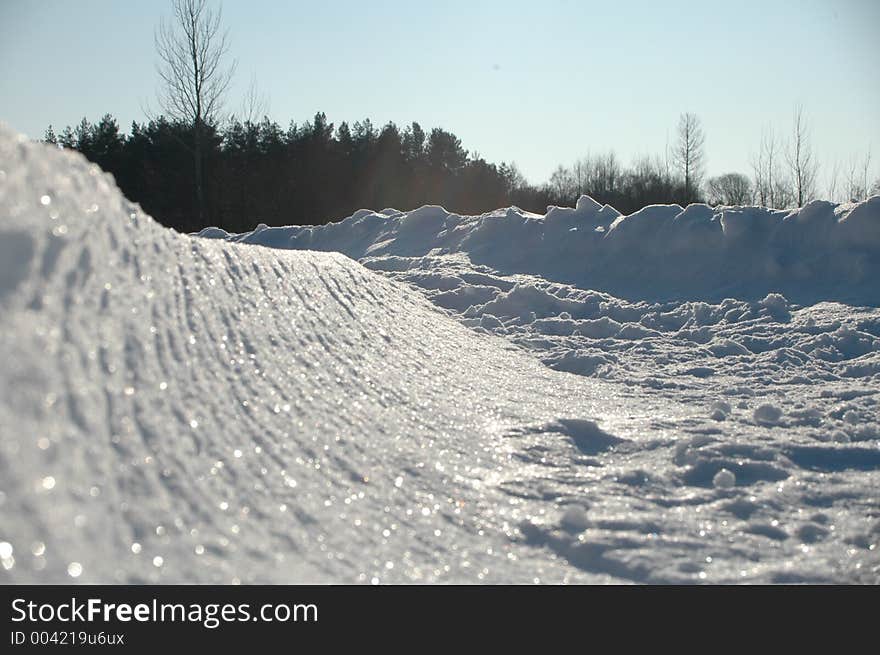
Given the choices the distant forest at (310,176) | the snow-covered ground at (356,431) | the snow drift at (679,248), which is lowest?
the snow-covered ground at (356,431)

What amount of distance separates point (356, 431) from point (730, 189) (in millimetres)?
28623

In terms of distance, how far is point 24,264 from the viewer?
2023 mm

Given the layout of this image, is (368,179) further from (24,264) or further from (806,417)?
(24,264)

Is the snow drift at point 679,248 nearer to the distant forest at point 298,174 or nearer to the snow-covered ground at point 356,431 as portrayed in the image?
the snow-covered ground at point 356,431

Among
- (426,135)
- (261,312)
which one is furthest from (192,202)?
(261,312)

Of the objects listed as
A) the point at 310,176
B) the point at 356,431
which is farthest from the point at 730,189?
the point at 356,431

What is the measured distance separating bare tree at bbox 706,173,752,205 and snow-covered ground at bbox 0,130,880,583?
21.8 meters

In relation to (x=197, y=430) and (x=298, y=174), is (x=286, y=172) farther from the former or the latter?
(x=197, y=430)

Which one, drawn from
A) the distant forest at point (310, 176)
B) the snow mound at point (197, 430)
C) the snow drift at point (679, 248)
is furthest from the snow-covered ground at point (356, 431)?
the distant forest at point (310, 176)

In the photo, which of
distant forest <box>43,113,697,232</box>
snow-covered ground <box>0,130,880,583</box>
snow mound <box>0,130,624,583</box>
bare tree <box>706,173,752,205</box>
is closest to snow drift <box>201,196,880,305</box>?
snow-covered ground <box>0,130,880,583</box>

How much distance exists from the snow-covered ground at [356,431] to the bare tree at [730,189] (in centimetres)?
2183

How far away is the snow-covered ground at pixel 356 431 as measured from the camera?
1.83 metres

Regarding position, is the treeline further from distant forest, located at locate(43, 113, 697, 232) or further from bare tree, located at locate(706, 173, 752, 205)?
bare tree, located at locate(706, 173, 752, 205)
